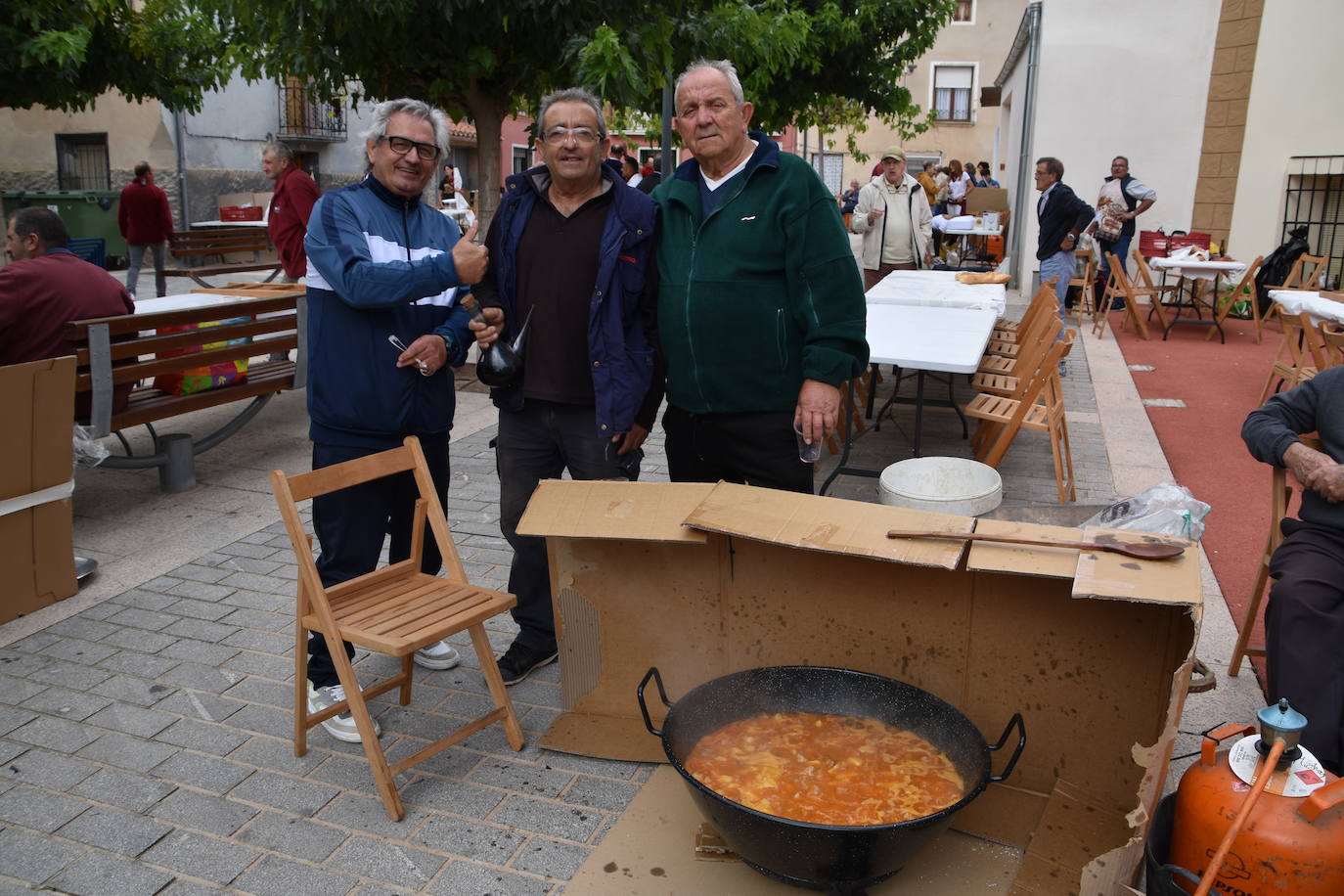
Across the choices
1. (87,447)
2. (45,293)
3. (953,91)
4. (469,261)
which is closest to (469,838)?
(469,261)

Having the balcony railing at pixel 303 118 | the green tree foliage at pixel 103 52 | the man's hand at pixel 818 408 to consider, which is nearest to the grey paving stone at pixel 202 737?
the man's hand at pixel 818 408

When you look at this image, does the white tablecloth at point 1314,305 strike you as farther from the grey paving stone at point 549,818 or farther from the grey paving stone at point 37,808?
the grey paving stone at point 37,808

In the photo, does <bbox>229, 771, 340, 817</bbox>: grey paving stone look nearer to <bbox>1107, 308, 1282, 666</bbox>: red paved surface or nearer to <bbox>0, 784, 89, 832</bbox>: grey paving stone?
<bbox>0, 784, 89, 832</bbox>: grey paving stone

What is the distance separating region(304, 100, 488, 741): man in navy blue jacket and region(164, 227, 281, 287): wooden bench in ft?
31.3

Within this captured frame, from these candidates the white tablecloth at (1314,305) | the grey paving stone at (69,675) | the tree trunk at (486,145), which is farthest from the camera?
the tree trunk at (486,145)

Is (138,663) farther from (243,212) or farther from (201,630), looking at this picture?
(243,212)

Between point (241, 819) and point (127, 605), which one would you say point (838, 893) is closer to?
point (241, 819)

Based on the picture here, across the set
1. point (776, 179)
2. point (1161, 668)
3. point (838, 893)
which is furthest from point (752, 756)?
point (776, 179)

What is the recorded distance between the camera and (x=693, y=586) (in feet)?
9.89

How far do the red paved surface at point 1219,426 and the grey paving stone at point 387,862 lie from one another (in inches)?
126

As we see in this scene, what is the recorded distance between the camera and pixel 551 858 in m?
2.66

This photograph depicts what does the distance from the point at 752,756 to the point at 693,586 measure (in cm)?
60

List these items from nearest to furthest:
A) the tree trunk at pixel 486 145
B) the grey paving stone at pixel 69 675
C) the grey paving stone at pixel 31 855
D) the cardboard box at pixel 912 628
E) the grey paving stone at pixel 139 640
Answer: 1. the cardboard box at pixel 912 628
2. the grey paving stone at pixel 31 855
3. the grey paving stone at pixel 69 675
4. the grey paving stone at pixel 139 640
5. the tree trunk at pixel 486 145

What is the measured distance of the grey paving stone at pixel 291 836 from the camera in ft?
8.77
